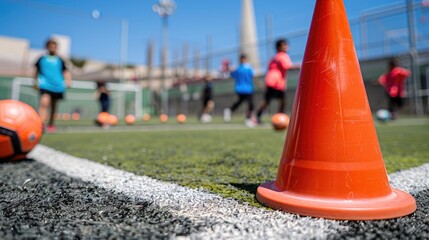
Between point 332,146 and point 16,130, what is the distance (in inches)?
92.4

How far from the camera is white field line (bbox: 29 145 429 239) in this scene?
910mm

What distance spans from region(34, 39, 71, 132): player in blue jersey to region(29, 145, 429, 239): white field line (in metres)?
4.95

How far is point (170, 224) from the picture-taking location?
976mm

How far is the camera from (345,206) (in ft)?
3.39

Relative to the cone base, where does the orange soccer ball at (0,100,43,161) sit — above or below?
above

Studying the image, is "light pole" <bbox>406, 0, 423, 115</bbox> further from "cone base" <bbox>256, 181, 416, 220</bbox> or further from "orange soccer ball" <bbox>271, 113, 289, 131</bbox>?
"cone base" <bbox>256, 181, 416, 220</bbox>

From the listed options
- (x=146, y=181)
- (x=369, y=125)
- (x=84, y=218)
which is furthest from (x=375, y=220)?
(x=146, y=181)

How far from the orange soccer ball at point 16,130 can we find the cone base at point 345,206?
2.14 meters

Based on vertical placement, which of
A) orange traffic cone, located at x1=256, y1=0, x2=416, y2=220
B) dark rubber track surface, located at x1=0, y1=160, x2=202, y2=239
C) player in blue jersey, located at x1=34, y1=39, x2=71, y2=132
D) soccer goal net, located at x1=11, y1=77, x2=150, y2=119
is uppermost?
soccer goal net, located at x1=11, y1=77, x2=150, y2=119

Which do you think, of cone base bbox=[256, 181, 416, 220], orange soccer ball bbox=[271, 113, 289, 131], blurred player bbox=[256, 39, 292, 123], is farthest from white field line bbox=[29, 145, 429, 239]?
blurred player bbox=[256, 39, 292, 123]

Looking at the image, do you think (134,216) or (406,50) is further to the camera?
(406,50)

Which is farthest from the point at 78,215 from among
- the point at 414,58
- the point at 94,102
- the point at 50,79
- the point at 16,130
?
the point at 94,102

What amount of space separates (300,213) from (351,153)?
29cm

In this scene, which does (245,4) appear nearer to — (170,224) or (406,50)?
(406,50)
